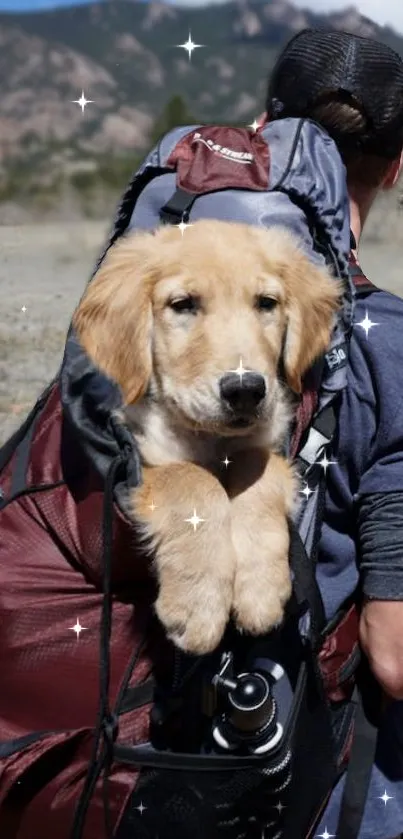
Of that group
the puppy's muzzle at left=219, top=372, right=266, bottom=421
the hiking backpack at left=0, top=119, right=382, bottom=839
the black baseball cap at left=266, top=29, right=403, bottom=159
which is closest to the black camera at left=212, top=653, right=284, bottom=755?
the hiking backpack at left=0, top=119, right=382, bottom=839

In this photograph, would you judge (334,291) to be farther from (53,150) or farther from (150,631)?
(53,150)

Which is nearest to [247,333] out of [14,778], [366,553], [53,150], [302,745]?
[366,553]

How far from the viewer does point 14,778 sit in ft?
6.47

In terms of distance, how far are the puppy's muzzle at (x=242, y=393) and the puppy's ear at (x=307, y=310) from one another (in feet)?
0.75

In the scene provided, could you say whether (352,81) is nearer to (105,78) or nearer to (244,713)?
(244,713)

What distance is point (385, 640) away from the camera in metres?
2.29

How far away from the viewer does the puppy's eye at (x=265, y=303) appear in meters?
2.31

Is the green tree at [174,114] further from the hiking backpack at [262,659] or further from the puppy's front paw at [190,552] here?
the puppy's front paw at [190,552]

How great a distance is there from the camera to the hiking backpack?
1.96 m

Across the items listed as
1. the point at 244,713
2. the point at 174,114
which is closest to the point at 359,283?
the point at 244,713

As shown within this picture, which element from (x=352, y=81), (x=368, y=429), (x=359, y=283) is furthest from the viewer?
(x=352, y=81)

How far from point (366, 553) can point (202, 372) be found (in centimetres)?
58

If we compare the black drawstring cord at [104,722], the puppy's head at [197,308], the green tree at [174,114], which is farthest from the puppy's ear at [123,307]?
the green tree at [174,114]

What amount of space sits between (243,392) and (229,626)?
1.55ft
